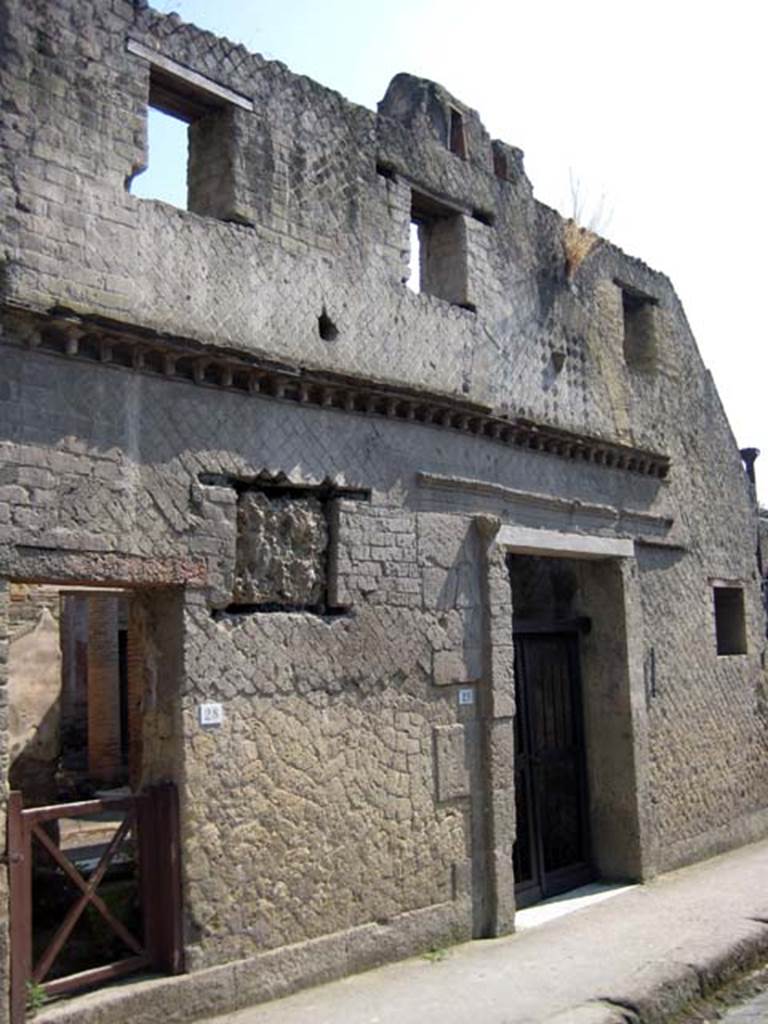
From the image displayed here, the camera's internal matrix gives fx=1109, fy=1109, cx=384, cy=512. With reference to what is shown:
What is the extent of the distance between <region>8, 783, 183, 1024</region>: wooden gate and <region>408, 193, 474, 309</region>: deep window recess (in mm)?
4211

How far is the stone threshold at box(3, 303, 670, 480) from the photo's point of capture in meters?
5.31

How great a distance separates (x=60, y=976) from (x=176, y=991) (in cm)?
58

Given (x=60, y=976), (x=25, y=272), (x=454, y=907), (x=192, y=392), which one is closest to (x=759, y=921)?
(x=454, y=907)

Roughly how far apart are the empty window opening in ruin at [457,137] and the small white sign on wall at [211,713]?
461 centimetres

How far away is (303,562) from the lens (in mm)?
6473

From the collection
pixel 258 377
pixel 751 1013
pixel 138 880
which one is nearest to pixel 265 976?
pixel 138 880

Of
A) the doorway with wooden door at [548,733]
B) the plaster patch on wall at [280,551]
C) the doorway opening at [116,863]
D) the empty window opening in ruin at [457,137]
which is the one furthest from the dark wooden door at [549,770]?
the empty window opening in ruin at [457,137]

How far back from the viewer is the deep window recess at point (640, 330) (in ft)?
34.8

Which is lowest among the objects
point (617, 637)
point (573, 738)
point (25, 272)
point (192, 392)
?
point (573, 738)

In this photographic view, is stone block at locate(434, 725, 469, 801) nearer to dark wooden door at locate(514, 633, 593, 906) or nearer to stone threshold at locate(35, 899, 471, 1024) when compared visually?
stone threshold at locate(35, 899, 471, 1024)

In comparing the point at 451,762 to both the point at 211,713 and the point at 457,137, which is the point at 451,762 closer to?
the point at 211,713

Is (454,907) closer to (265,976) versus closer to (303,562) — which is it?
(265,976)

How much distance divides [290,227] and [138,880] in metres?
3.82

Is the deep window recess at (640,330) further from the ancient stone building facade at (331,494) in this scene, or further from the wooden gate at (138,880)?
the wooden gate at (138,880)
